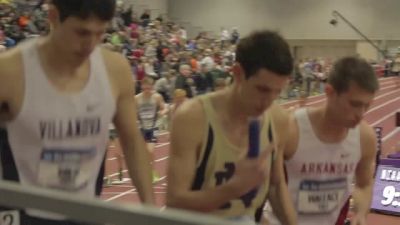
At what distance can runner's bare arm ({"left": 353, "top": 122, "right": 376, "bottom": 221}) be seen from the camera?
10.2 ft

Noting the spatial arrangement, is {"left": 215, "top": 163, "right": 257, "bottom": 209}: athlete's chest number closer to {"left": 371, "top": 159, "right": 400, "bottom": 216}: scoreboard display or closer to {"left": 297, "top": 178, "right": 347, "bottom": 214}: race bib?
{"left": 297, "top": 178, "right": 347, "bottom": 214}: race bib

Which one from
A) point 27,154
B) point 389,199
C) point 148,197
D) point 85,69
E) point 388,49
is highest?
point 85,69

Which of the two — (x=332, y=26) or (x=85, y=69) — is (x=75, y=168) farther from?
(x=332, y=26)

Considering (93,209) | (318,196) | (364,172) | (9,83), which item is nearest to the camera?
(93,209)

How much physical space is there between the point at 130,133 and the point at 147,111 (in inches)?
274

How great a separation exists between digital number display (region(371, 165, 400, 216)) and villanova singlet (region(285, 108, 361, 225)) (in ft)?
17.4

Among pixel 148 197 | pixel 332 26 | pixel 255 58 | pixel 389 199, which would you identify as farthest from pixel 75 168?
pixel 332 26

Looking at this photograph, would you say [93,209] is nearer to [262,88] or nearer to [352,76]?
[262,88]

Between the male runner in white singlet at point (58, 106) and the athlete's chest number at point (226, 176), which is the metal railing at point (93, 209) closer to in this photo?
the male runner in white singlet at point (58, 106)

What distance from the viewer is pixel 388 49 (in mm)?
32000

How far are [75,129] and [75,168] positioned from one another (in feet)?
0.44

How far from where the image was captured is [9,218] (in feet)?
7.67

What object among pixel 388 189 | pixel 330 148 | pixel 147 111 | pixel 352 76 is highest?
pixel 352 76

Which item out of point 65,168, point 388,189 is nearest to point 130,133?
point 65,168
